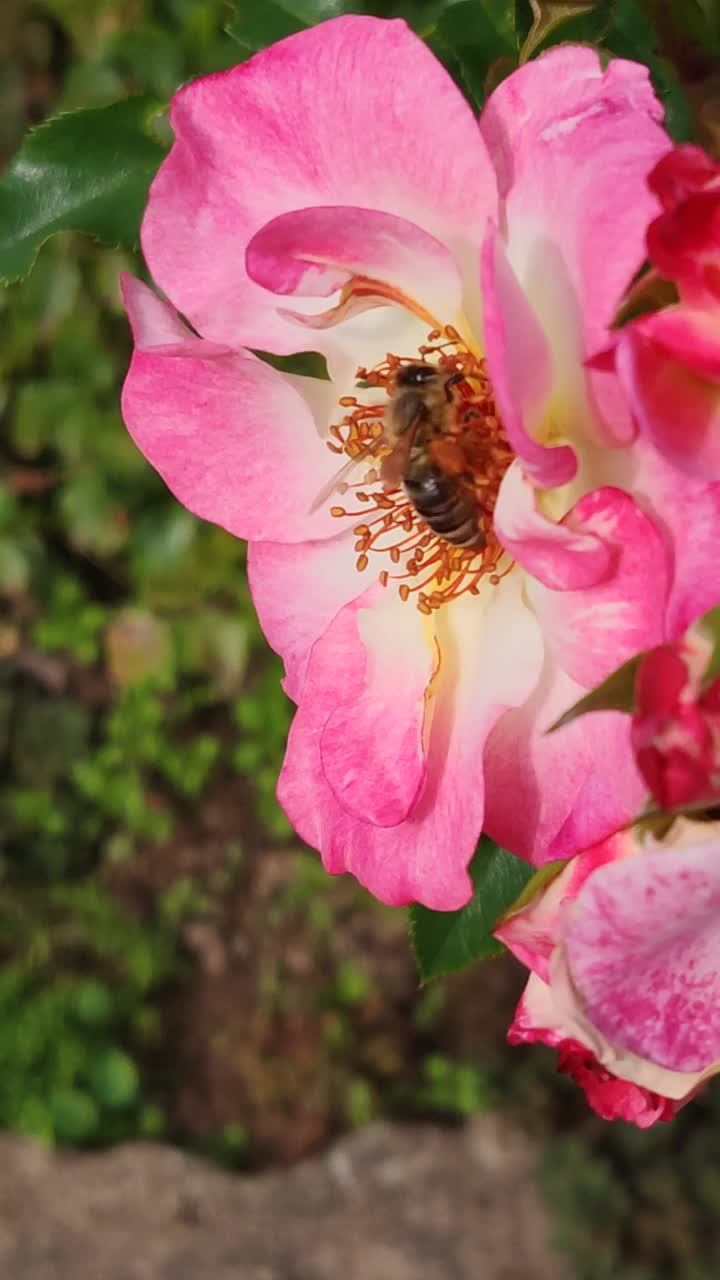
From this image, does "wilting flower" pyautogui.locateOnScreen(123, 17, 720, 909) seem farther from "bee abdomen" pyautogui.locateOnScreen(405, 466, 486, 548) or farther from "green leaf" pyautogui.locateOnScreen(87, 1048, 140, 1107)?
"green leaf" pyautogui.locateOnScreen(87, 1048, 140, 1107)

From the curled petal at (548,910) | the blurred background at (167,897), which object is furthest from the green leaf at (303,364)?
the blurred background at (167,897)

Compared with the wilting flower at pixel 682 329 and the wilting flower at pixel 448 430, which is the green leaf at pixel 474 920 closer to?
the wilting flower at pixel 448 430

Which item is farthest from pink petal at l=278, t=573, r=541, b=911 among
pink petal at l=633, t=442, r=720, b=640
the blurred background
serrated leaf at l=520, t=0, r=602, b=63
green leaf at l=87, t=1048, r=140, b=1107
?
green leaf at l=87, t=1048, r=140, b=1107

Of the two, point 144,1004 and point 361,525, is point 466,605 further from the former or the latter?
point 144,1004

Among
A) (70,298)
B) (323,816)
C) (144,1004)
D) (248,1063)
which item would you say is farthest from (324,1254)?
(323,816)

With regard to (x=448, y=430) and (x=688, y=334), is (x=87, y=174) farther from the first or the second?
(x=688, y=334)
